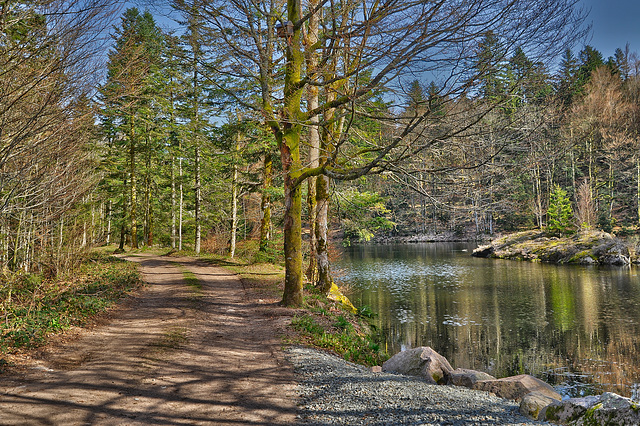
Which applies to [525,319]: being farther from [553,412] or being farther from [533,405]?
[553,412]

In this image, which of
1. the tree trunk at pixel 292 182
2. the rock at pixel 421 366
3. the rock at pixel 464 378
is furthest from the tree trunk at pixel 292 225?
the rock at pixel 464 378

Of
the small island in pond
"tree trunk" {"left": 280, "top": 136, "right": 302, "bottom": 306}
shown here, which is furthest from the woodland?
the small island in pond

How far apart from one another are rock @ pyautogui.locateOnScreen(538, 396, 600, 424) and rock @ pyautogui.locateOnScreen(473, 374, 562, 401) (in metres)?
1.36

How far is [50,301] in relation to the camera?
27.5 feet

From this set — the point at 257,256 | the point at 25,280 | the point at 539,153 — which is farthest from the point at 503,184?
the point at 257,256

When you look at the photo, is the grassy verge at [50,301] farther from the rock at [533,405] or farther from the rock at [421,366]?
the rock at [533,405]

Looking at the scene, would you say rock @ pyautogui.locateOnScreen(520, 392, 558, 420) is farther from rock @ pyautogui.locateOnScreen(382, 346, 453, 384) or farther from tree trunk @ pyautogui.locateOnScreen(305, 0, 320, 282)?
tree trunk @ pyautogui.locateOnScreen(305, 0, 320, 282)

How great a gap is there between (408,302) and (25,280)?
13644 millimetres

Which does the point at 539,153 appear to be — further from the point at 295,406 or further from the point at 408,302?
the point at 408,302

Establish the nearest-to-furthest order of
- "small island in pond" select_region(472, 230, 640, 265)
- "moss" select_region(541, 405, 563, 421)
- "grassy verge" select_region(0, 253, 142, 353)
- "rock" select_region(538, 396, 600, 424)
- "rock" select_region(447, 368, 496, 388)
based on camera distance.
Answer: "rock" select_region(538, 396, 600, 424) < "moss" select_region(541, 405, 563, 421) < "rock" select_region(447, 368, 496, 388) < "grassy verge" select_region(0, 253, 142, 353) < "small island in pond" select_region(472, 230, 640, 265)

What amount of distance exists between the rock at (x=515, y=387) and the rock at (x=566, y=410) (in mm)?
1357

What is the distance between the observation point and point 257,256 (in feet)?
56.1

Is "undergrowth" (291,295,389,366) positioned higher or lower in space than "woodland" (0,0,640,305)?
lower

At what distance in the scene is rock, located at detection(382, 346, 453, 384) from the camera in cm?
629
